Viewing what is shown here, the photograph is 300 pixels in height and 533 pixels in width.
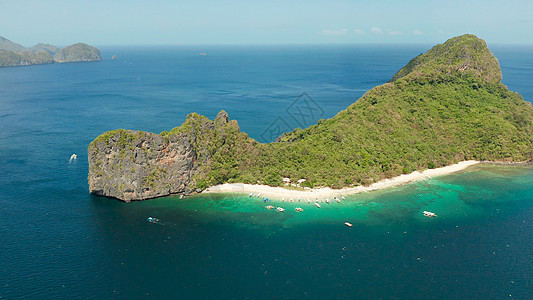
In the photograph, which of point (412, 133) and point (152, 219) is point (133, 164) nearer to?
point (152, 219)

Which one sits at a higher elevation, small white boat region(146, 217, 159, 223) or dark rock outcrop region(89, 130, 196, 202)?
dark rock outcrop region(89, 130, 196, 202)

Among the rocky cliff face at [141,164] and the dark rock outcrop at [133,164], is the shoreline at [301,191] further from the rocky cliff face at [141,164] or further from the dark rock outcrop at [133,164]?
the dark rock outcrop at [133,164]

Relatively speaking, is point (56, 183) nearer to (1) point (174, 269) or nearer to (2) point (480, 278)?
(1) point (174, 269)

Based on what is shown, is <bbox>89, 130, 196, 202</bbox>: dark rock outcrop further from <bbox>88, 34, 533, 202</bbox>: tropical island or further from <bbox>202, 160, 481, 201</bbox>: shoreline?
<bbox>202, 160, 481, 201</bbox>: shoreline

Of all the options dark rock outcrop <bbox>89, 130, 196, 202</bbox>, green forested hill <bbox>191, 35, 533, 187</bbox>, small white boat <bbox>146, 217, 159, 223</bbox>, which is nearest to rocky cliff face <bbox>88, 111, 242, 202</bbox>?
dark rock outcrop <bbox>89, 130, 196, 202</bbox>

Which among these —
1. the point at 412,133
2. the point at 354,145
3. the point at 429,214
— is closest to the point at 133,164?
the point at 354,145

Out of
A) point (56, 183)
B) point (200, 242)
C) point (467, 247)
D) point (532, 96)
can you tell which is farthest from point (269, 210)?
point (532, 96)
